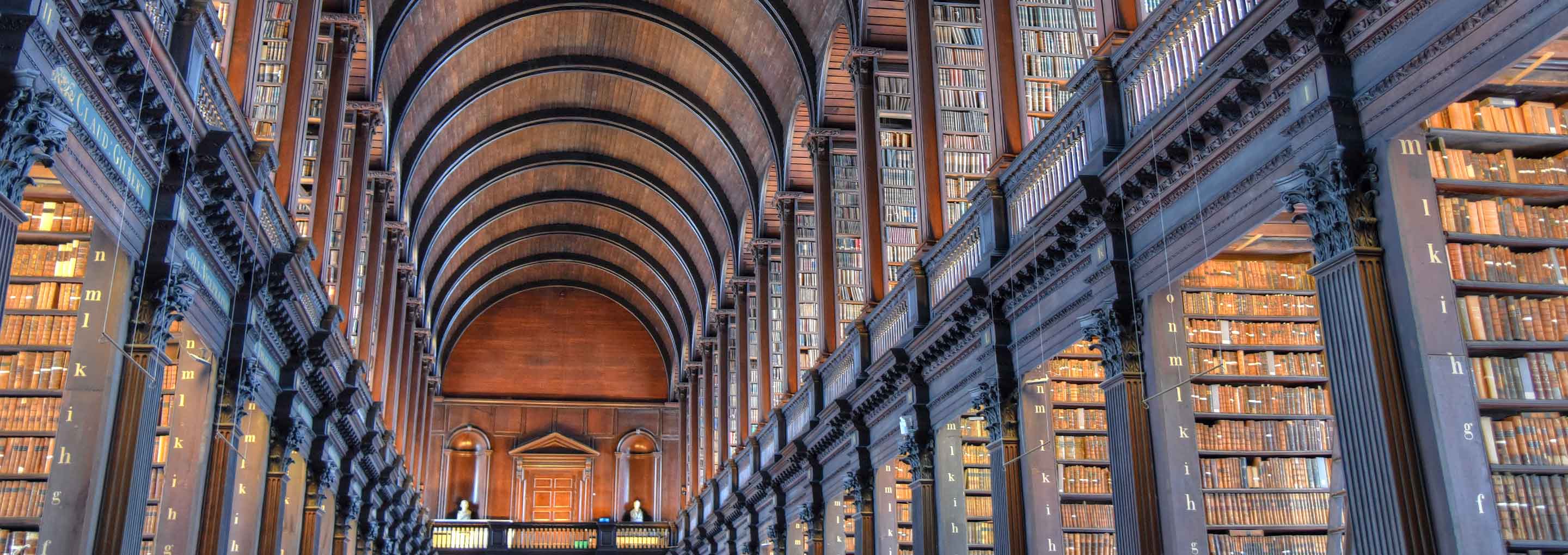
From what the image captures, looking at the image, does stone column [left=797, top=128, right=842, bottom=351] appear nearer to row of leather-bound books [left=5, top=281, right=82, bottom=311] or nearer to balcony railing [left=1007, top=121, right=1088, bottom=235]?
balcony railing [left=1007, top=121, right=1088, bottom=235]

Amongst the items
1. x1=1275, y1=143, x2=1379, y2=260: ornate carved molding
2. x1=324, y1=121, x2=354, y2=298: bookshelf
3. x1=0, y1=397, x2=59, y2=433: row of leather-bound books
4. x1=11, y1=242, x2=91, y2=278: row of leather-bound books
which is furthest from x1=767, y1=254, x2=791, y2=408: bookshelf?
x1=1275, y1=143, x2=1379, y2=260: ornate carved molding

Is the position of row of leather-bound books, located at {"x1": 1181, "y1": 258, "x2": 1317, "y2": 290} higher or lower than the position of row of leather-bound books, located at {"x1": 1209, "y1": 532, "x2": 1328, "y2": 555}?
higher

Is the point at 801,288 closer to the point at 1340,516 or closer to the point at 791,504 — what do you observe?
the point at 791,504

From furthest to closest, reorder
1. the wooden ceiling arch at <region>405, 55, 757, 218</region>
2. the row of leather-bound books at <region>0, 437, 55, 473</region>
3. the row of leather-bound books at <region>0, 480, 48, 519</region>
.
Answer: the wooden ceiling arch at <region>405, 55, 757, 218</region>
the row of leather-bound books at <region>0, 437, 55, 473</region>
the row of leather-bound books at <region>0, 480, 48, 519</region>

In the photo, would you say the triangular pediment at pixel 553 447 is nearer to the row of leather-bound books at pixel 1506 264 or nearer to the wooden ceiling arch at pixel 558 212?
the wooden ceiling arch at pixel 558 212

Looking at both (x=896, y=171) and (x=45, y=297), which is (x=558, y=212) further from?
(x=45, y=297)

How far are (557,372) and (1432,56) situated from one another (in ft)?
102

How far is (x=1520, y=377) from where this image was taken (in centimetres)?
598

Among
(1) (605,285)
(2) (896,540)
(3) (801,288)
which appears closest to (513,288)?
(1) (605,285)

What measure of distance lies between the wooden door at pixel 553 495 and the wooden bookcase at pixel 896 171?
67.8 ft

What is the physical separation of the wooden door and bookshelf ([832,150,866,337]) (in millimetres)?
18627

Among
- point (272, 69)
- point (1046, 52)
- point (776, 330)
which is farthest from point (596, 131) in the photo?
point (1046, 52)

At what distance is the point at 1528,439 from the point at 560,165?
76.2 ft

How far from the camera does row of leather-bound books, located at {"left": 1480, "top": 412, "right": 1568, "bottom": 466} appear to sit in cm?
575
